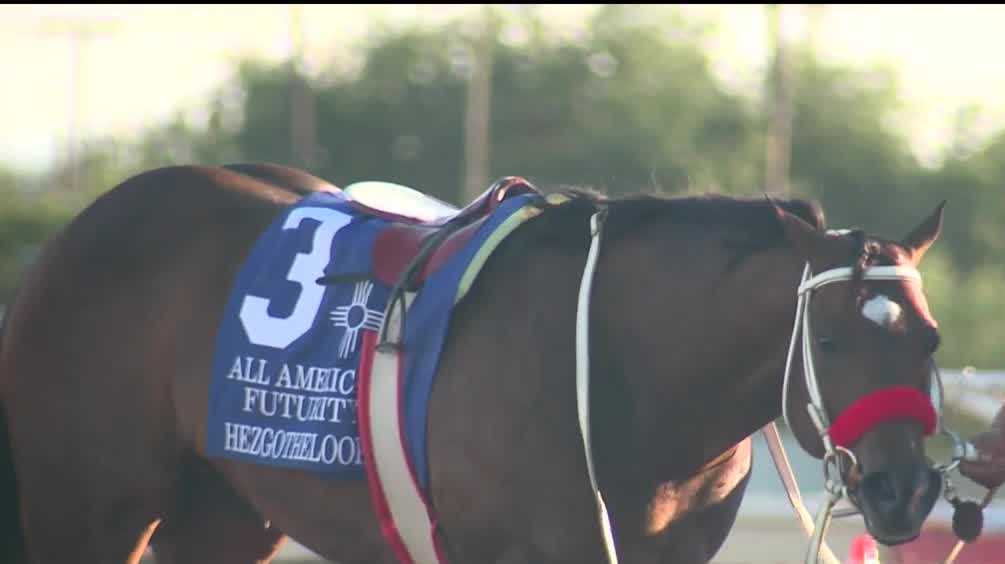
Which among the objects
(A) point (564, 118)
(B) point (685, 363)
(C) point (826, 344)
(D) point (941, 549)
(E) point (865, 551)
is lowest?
(A) point (564, 118)

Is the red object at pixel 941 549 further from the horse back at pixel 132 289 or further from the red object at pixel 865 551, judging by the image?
the horse back at pixel 132 289

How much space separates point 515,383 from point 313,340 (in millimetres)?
613

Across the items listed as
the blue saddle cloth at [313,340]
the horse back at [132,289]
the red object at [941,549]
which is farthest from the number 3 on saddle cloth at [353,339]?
the red object at [941,549]

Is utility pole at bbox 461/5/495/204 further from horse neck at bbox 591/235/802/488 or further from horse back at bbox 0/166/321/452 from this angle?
horse neck at bbox 591/235/802/488

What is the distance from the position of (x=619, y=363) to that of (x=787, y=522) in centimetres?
310

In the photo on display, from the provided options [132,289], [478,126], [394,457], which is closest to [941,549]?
[394,457]

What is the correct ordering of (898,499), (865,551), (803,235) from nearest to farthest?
(898,499)
(803,235)
(865,551)

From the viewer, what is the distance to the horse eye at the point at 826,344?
140 inches

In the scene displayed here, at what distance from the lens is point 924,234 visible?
3.79 m

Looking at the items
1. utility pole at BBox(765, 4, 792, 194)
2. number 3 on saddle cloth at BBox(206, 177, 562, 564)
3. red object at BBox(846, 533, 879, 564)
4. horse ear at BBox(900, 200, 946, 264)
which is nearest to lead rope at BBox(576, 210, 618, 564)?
number 3 on saddle cloth at BBox(206, 177, 562, 564)

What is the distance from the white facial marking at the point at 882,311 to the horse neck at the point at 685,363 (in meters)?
0.25

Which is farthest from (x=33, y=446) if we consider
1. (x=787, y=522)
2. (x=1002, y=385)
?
(x=1002, y=385)

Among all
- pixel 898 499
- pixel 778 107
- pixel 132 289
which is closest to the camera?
pixel 898 499

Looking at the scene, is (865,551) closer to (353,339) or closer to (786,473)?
(786,473)
